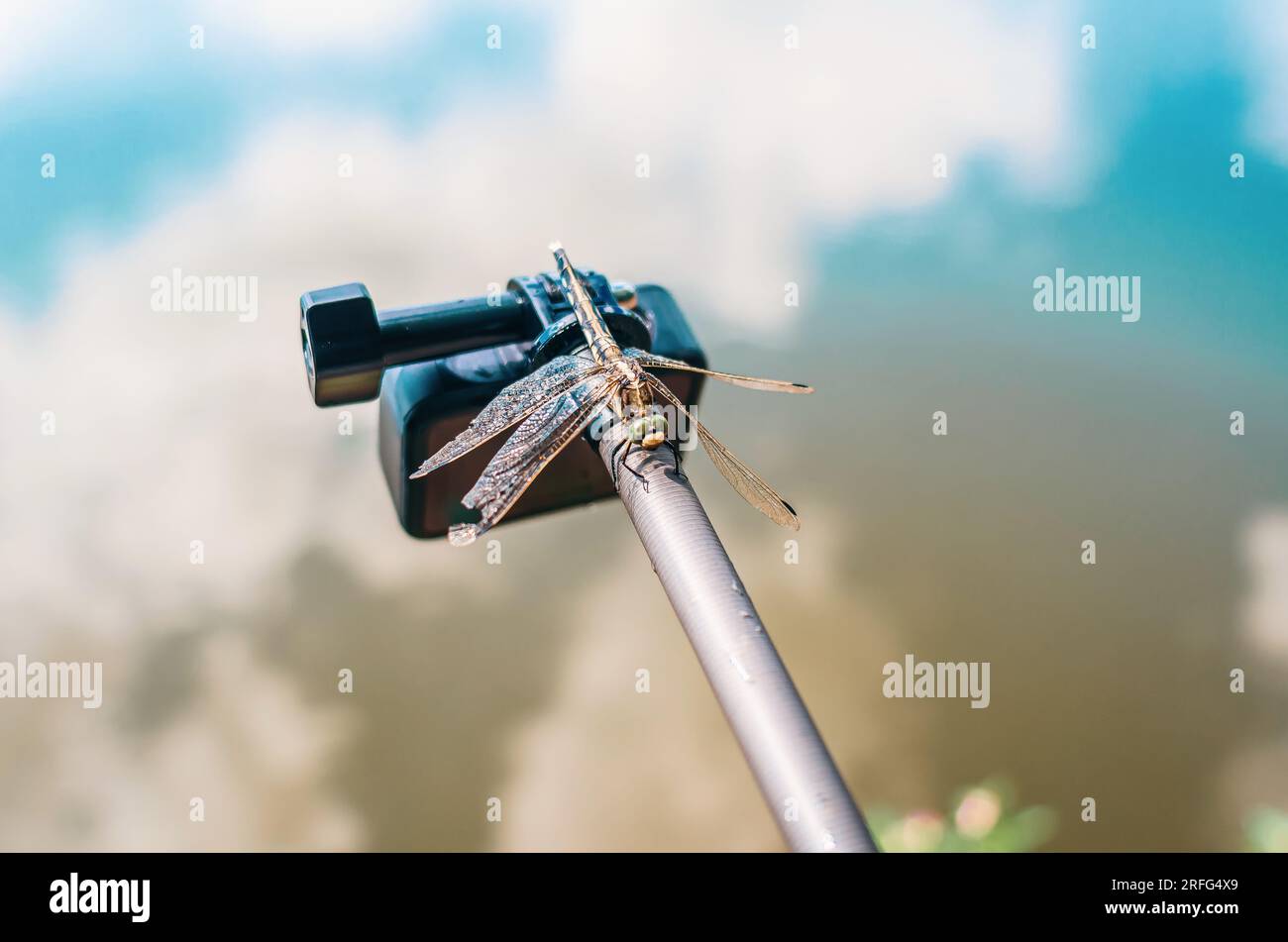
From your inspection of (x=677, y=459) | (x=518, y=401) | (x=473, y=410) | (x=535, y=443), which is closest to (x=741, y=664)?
(x=677, y=459)

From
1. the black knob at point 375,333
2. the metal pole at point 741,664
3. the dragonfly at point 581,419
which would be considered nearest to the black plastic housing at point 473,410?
the black knob at point 375,333

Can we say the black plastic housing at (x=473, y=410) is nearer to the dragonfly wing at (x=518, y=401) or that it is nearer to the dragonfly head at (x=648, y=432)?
the dragonfly wing at (x=518, y=401)

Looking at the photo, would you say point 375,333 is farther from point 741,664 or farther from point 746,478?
point 741,664

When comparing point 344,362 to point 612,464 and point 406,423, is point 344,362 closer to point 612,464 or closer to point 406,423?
point 406,423

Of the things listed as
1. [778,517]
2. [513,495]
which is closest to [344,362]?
[513,495]

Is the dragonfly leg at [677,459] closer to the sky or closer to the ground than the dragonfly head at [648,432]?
closer to the ground
